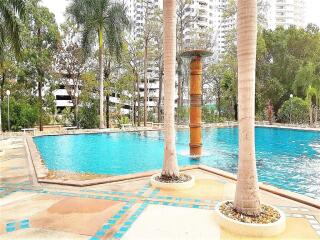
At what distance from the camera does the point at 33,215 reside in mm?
5672

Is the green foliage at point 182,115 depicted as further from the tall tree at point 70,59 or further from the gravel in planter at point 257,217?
the gravel in planter at point 257,217

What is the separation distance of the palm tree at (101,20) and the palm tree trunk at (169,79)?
58.5 feet

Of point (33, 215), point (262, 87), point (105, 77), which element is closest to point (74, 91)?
point (105, 77)

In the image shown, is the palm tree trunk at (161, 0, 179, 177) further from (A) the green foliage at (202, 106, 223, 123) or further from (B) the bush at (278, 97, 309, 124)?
(A) the green foliage at (202, 106, 223, 123)

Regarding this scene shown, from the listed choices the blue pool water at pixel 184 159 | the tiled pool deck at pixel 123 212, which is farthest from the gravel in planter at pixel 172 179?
the blue pool water at pixel 184 159

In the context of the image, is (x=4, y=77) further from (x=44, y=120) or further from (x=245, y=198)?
(x=245, y=198)

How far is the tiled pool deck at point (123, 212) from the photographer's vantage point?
16.1ft

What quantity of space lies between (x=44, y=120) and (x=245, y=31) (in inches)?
1071

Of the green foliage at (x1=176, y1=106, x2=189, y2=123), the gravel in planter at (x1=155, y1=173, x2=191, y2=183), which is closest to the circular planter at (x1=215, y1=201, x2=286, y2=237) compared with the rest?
the gravel in planter at (x1=155, y1=173, x2=191, y2=183)

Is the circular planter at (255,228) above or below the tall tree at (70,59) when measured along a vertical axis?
below

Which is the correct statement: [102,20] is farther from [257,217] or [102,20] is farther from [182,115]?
[257,217]

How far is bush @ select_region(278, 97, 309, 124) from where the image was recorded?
3041cm

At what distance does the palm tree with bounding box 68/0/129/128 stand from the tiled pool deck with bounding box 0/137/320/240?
1811 centimetres

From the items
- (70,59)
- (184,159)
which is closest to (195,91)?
(184,159)
